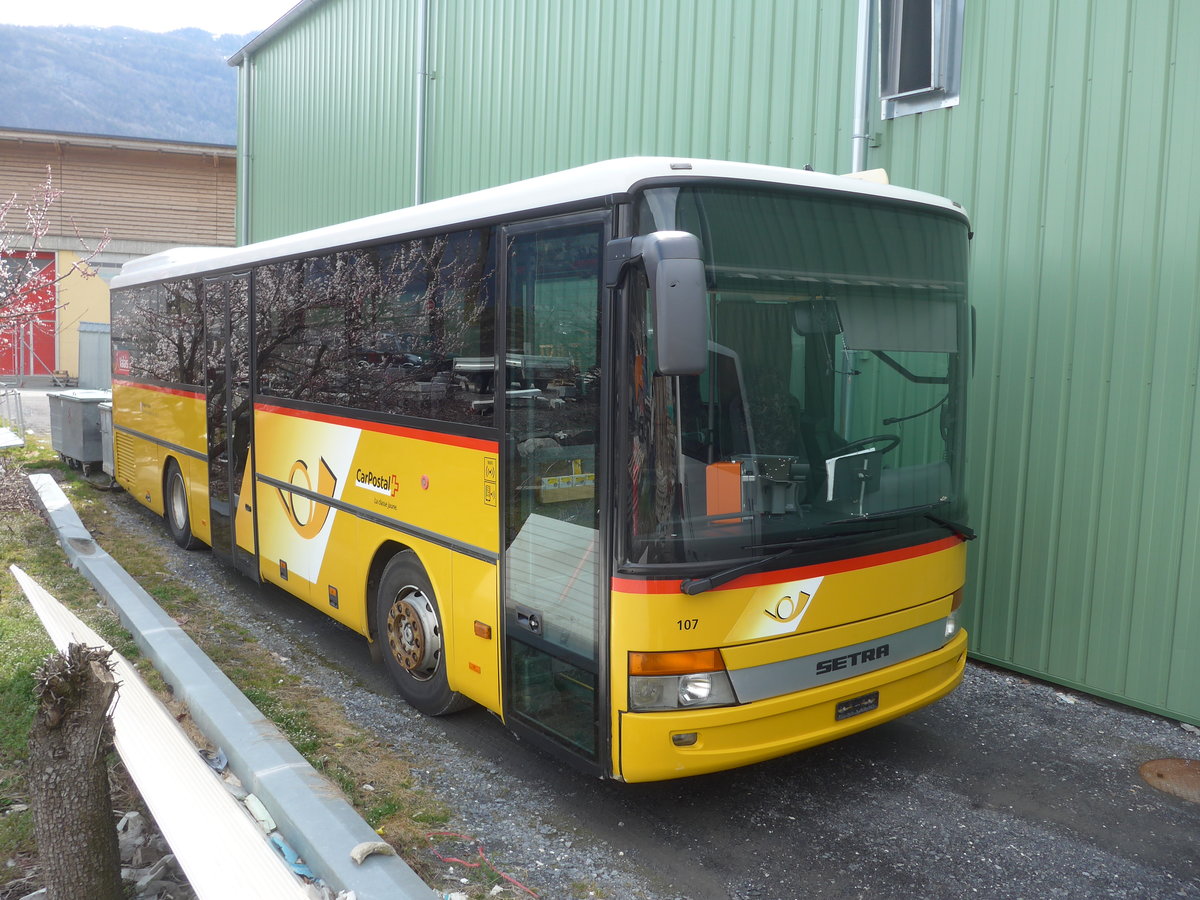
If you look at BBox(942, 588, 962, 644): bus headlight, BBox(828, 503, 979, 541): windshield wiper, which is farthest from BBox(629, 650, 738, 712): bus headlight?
BBox(942, 588, 962, 644): bus headlight

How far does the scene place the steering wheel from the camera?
4311mm

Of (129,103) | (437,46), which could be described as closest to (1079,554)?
(437,46)

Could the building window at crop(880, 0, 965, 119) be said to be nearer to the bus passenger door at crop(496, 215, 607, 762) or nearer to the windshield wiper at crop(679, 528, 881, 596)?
the bus passenger door at crop(496, 215, 607, 762)

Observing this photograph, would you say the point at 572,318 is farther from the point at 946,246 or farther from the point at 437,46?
the point at 437,46

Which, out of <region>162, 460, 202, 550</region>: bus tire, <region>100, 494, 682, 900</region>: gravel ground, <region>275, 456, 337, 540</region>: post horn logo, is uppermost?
<region>275, 456, 337, 540</region>: post horn logo

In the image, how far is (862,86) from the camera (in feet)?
23.7

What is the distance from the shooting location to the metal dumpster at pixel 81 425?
14.0 m


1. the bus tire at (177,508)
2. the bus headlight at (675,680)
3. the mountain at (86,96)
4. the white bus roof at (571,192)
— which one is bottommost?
the bus tire at (177,508)

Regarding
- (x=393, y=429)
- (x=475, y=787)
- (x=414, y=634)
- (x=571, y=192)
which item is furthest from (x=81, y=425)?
(x=571, y=192)

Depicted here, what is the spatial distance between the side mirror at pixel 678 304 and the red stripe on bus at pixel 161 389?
603 cm

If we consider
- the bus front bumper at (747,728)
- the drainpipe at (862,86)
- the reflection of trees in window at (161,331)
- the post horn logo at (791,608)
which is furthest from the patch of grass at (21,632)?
the drainpipe at (862,86)

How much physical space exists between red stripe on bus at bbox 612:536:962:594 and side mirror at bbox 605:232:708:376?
0.86 meters

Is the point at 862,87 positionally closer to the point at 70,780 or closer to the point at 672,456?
the point at 672,456

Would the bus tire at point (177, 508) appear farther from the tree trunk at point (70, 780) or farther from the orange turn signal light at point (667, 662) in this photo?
the orange turn signal light at point (667, 662)
